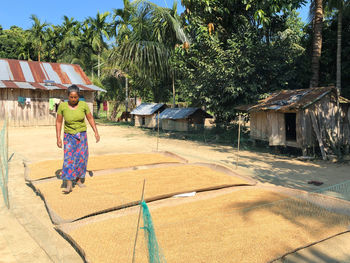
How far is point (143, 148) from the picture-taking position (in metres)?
9.38

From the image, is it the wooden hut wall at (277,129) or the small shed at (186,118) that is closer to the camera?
the wooden hut wall at (277,129)

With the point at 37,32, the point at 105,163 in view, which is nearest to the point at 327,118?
the point at 105,163

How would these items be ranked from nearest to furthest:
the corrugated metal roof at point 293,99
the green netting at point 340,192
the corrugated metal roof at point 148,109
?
the green netting at point 340,192 < the corrugated metal roof at point 293,99 < the corrugated metal roof at point 148,109

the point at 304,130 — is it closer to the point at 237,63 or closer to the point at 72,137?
the point at 237,63

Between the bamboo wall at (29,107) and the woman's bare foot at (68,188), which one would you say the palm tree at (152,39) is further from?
the woman's bare foot at (68,188)

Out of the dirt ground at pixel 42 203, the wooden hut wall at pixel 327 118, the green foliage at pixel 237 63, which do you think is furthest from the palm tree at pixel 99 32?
the wooden hut wall at pixel 327 118

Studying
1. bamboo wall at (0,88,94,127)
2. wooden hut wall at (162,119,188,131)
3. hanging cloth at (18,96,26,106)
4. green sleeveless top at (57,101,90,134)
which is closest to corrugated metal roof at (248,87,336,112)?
wooden hut wall at (162,119,188,131)

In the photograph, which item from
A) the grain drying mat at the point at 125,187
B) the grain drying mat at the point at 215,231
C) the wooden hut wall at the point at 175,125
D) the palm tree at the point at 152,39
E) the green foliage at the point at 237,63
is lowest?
the grain drying mat at the point at 215,231

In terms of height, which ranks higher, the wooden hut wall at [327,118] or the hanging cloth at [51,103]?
the hanging cloth at [51,103]

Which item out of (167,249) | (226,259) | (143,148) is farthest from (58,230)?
(143,148)

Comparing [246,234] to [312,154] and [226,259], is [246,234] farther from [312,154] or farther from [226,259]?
[312,154]

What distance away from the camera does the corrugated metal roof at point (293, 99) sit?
26.4 feet

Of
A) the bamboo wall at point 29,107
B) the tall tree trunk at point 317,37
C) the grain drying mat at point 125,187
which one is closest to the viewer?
the grain drying mat at point 125,187

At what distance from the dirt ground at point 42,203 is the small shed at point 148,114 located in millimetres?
6361
